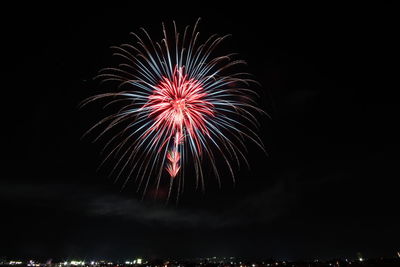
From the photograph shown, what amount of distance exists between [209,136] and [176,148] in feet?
9.13

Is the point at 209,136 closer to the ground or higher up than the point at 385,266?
closer to the ground

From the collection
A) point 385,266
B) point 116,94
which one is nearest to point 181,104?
point 116,94

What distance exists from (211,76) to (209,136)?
4.81 m

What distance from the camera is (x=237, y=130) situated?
1048 inches

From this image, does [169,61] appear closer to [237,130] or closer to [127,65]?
[127,65]

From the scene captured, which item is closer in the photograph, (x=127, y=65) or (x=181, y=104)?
(x=127, y=65)

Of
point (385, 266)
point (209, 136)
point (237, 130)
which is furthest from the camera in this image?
point (385, 266)

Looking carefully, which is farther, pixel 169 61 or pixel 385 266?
pixel 385 266

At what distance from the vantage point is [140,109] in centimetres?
2594

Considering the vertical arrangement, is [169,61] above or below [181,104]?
above

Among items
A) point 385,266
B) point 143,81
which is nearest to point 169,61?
point 143,81

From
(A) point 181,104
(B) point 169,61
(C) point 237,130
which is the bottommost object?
(C) point 237,130

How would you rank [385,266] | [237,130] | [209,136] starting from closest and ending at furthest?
1. [209,136]
2. [237,130]
3. [385,266]

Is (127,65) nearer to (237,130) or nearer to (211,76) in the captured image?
(211,76)
